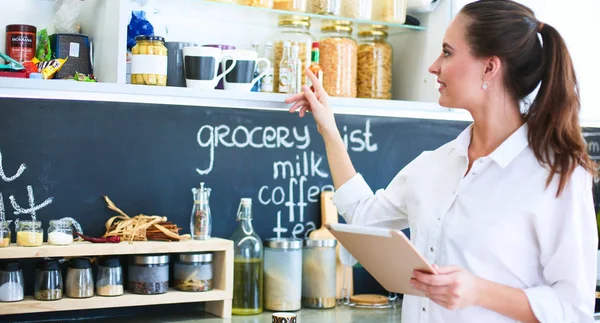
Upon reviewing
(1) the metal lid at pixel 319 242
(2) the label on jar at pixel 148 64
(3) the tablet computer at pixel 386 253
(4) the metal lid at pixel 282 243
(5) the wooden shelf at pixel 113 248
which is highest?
(2) the label on jar at pixel 148 64

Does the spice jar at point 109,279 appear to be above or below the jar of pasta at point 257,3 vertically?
below

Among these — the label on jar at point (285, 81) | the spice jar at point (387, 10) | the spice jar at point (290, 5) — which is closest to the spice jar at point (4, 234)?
the label on jar at point (285, 81)

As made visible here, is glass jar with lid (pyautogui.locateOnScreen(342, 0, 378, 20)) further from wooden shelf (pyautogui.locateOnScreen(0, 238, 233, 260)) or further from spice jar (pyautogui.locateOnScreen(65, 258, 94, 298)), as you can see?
spice jar (pyautogui.locateOnScreen(65, 258, 94, 298))

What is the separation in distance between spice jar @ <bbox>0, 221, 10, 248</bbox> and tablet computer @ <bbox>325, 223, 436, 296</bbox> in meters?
0.84

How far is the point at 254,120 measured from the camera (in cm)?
236

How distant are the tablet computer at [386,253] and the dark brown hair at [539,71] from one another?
1.16 feet

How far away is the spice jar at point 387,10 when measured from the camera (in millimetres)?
2396

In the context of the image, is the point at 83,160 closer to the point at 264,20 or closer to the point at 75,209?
the point at 75,209

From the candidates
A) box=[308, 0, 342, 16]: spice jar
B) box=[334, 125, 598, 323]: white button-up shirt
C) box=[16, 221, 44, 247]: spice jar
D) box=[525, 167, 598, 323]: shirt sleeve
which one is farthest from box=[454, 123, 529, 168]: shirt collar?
box=[16, 221, 44, 247]: spice jar

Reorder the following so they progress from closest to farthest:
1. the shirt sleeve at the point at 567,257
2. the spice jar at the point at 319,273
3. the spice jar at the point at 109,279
→ the shirt sleeve at the point at 567,257 → the spice jar at the point at 109,279 → the spice jar at the point at 319,273

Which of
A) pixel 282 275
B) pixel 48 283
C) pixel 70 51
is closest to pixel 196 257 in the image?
pixel 282 275

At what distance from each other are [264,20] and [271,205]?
550mm

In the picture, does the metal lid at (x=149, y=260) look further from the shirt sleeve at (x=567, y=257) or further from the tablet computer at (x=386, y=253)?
the shirt sleeve at (x=567, y=257)

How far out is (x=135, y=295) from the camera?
204cm
